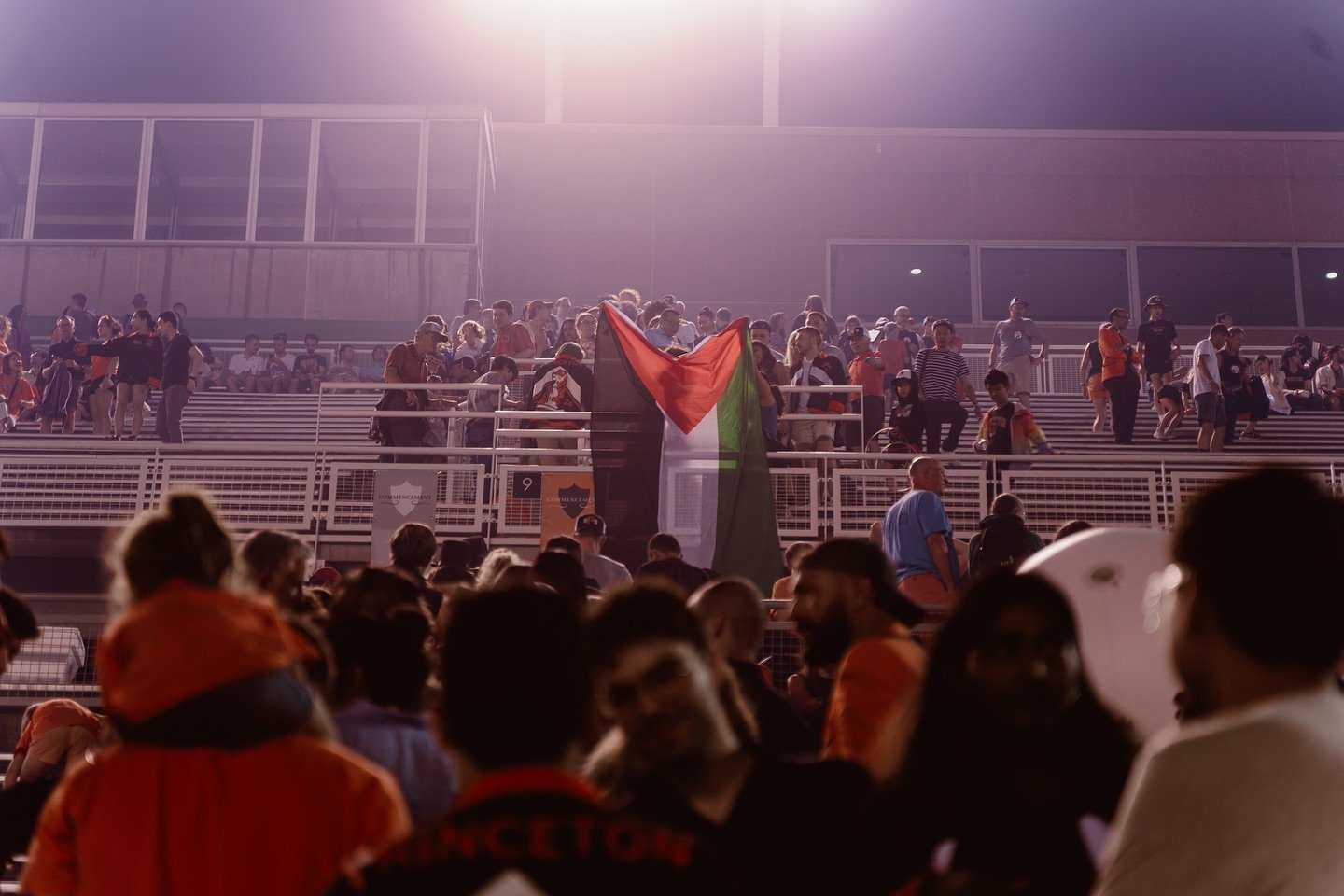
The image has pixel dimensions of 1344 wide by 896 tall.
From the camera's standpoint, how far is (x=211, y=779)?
2.86m

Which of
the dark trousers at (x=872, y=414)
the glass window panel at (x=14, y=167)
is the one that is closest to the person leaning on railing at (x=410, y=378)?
the dark trousers at (x=872, y=414)

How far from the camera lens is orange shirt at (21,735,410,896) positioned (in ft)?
9.31

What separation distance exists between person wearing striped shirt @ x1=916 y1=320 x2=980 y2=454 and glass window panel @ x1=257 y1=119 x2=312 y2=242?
15102mm

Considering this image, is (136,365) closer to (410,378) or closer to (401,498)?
(410,378)

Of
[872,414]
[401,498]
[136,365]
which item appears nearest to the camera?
[401,498]

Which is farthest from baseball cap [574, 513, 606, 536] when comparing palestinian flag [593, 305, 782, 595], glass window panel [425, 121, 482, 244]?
glass window panel [425, 121, 482, 244]

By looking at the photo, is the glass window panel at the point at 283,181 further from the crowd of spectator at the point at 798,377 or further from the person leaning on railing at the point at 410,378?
the person leaning on railing at the point at 410,378

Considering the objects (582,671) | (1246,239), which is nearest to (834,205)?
(1246,239)

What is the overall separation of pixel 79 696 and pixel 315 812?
890 centimetres

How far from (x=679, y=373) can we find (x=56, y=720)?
6.17 metres

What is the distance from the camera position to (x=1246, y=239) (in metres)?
29.8

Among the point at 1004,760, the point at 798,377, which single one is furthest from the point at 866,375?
the point at 1004,760

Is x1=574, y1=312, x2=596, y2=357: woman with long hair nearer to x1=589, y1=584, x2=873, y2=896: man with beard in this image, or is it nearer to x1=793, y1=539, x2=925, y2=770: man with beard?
x1=793, y1=539, x2=925, y2=770: man with beard

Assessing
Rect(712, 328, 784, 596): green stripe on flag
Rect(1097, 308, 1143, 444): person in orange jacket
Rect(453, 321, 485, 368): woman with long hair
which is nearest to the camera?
Rect(712, 328, 784, 596): green stripe on flag
